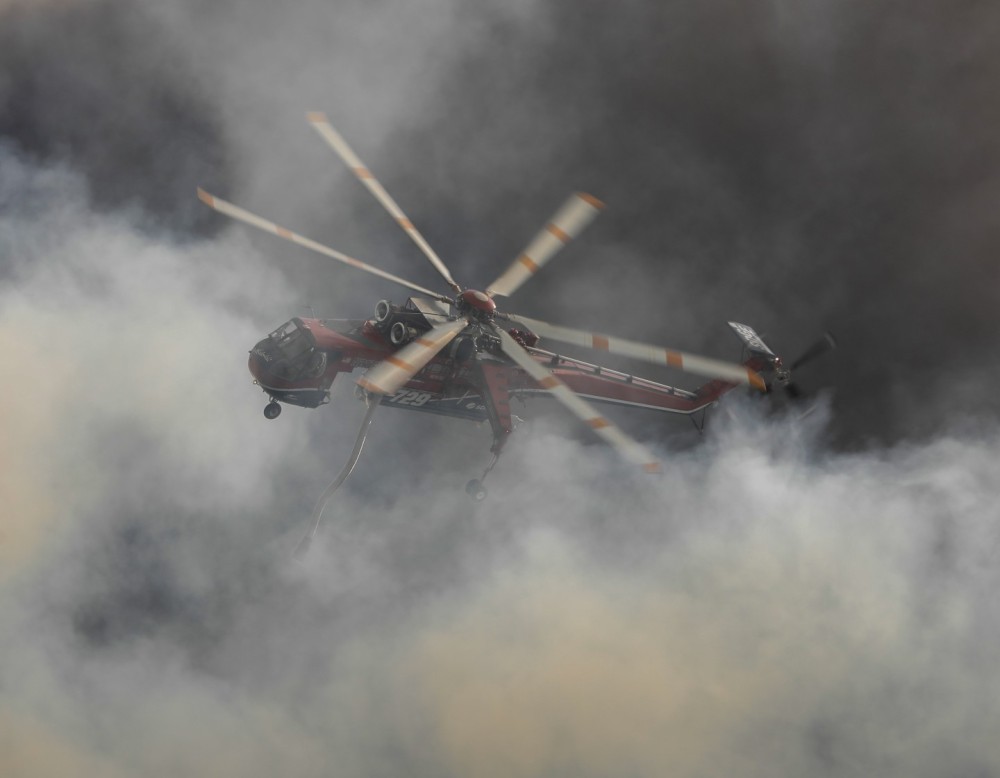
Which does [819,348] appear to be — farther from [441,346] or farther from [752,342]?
[441,346]

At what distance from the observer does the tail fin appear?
29156 mm

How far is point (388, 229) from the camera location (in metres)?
36.3

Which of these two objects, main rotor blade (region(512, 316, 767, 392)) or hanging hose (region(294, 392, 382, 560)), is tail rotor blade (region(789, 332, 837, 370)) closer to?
main rotor blade (region(512, 316, 767, 392))

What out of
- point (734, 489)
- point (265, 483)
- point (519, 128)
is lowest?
point (265, 483)

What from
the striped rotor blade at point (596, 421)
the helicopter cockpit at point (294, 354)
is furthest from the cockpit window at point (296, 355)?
the striped rotor blade at point (596, 421)

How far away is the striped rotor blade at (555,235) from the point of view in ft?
76.2

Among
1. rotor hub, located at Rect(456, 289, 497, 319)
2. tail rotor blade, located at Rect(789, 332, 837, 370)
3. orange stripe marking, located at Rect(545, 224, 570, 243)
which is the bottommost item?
rotor hub, located at Rect(456, 289, 497, 319)

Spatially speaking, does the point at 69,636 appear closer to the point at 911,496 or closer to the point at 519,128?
the point at 519,128

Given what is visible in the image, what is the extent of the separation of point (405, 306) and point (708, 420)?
10.8 metres

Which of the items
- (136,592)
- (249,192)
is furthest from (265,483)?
(249,192)

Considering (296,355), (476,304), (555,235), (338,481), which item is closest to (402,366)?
(338,481)

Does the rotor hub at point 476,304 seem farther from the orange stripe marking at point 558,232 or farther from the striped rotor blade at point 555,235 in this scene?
the orange stripe marking at point 558,232

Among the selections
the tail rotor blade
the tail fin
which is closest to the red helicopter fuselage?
the tail fin

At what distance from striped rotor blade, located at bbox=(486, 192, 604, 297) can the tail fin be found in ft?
26.1
